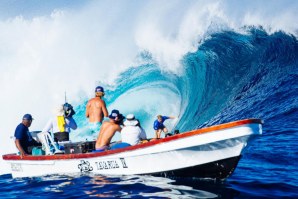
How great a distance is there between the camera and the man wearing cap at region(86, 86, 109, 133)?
9.64m

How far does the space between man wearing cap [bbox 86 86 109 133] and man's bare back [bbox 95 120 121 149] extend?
1.34 meters

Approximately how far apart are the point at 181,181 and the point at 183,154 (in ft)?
1.74

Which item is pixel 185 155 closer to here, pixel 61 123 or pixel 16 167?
Answer: pixel 61 123

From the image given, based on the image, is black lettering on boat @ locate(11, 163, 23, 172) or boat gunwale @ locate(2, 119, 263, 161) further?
black lettering on boat @ locate(11, 163, 23, 172)

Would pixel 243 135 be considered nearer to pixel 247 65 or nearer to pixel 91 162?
pixel 91 162

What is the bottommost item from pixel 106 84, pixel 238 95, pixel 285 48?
pixel 238 95

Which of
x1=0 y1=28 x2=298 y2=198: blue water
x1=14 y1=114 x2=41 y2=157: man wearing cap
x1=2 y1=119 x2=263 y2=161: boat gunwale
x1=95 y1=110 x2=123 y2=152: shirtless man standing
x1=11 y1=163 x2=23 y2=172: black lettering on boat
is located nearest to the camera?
x1=2 y1=119 x2=263 y2=161: boat gunwale

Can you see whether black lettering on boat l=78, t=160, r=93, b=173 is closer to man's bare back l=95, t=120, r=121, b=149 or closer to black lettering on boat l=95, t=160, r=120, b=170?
black lettering on boat l=95, t=160, r=120, b=170

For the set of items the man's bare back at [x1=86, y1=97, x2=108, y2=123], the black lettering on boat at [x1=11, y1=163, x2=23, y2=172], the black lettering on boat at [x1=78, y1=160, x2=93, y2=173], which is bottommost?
the black lettering on boat at [x1=78, y1=160, x2=93, y2=173]

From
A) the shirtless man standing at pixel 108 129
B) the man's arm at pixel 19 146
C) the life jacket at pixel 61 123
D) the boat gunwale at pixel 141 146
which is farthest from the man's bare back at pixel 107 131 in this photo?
the man's arm at pixel 19 146

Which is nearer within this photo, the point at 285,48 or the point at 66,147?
the point at 66,147

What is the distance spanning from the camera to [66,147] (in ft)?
30.1

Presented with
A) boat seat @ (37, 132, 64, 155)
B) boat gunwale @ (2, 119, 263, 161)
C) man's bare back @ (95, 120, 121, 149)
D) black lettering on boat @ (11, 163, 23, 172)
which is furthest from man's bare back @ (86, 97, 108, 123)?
black lettering on boat @ (11, 163, 23, 172)

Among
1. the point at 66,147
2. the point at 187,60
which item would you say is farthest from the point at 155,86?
the point at 66,147
